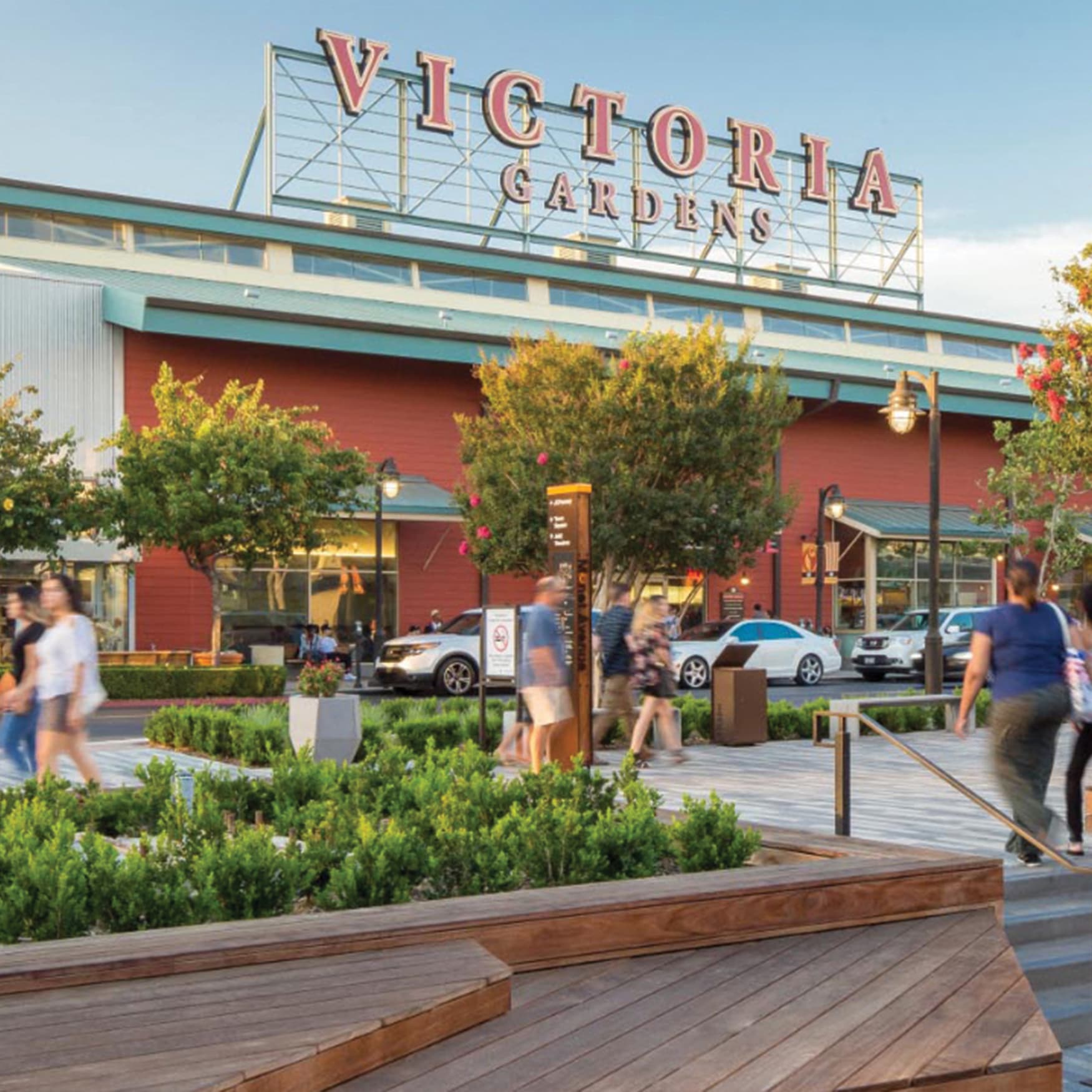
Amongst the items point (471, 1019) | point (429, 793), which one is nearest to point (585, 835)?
point (429, 793)

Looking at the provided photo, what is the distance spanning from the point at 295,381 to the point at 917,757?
30.4 meters

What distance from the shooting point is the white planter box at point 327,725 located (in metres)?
15.1

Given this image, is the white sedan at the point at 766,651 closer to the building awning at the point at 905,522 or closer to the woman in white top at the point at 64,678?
the building awning at the point at 905,522

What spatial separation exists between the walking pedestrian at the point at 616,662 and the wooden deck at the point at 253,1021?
1049 centimetres

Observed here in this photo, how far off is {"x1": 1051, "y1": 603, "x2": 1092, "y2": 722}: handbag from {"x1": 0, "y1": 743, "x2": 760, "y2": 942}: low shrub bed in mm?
2833

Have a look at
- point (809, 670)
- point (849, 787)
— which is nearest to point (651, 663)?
point (849, 787)

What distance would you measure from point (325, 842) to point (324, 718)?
26.5ft

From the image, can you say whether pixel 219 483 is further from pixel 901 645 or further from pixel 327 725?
pixel 901 645

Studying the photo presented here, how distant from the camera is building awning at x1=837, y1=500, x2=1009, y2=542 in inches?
1729

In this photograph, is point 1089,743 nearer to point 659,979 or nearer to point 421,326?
point 659,979

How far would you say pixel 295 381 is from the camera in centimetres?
3728

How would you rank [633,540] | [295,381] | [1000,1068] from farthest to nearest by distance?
[295,381]
[633,540]
[1000,1068]

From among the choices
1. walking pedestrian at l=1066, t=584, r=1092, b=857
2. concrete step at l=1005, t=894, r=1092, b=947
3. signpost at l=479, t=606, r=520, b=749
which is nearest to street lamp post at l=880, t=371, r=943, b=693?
signpost at l=479, t=606, r=520, b=749

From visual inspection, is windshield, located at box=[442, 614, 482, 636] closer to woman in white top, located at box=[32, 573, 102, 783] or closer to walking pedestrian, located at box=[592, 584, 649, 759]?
walking pedestrian, located at box=[592, 584, 649, 759]
